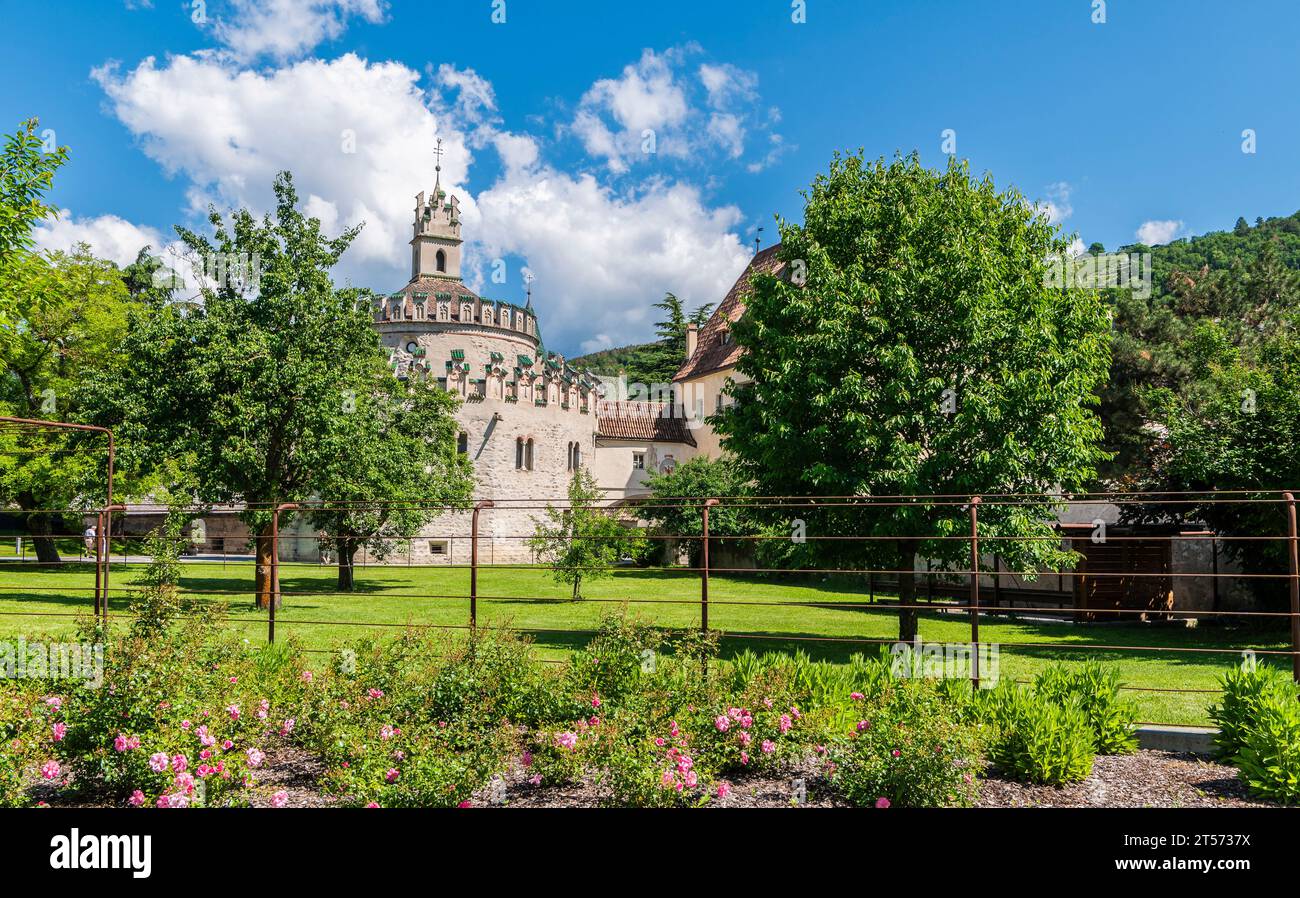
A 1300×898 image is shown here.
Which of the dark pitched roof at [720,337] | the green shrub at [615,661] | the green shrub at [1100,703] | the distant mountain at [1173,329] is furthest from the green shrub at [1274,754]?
the dark pitched roof at [720,337]

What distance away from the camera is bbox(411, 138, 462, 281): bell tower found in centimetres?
5238

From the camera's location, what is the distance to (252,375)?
63.9ft

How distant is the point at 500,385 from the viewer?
146 feet

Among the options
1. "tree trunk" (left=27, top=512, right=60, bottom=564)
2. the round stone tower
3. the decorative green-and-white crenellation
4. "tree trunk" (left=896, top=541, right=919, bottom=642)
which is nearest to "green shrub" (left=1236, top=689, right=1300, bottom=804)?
"tree trunk" (left=896, top=541, right=919, bottom=642)

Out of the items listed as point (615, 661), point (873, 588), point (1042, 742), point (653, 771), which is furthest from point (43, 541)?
point (1042, 742)

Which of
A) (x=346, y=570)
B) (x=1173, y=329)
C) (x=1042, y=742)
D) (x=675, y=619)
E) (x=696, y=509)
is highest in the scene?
(x=1173, y=329)

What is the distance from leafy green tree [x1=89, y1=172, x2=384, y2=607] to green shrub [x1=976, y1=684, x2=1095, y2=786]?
52.0 feet

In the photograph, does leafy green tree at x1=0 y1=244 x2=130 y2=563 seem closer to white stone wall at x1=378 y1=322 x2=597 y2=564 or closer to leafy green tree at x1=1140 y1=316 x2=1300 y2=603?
white stone wall at x1=378 y1=322 x2=597 y2=564

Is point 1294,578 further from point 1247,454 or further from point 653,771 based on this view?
point 1247,454

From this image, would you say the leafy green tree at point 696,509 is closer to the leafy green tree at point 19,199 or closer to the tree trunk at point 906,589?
the tree trunk at point 906,589

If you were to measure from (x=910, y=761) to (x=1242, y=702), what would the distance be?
9.87 feet

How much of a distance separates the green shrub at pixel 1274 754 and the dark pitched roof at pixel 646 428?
152 ft

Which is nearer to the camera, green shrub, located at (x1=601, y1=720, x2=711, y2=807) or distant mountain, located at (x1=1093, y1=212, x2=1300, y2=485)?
green shrub, located at (x1=601, y1=720, x2=711, y2=807)

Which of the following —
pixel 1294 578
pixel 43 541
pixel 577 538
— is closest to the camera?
pixel 1294 578
